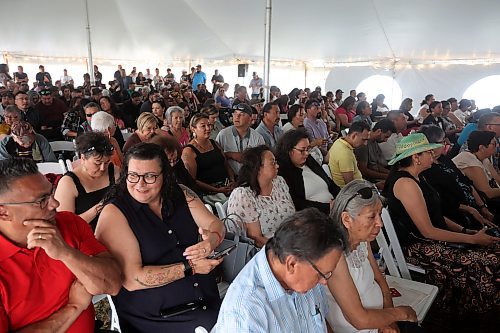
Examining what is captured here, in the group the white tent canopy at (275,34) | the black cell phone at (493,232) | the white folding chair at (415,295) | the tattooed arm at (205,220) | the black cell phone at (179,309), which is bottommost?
the white folding chair at (415,295)

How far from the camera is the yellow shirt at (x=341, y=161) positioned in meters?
3.97

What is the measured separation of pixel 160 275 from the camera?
5.91 ft

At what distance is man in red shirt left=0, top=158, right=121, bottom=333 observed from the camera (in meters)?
1.45

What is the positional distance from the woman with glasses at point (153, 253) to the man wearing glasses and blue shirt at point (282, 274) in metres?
0.50

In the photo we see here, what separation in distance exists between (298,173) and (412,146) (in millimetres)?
882

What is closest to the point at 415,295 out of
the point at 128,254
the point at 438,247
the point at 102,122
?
the point at 438,247

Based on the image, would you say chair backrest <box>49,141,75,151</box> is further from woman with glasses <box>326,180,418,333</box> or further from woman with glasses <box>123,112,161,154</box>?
woman with glasses <box>326,180,418,333</box>

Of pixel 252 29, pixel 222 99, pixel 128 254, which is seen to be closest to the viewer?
pixel 128 254

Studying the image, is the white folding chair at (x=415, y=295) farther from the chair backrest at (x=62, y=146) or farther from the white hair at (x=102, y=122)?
the chair backrest at (x=62, y=146)

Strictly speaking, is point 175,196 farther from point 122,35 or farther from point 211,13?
point 122,35

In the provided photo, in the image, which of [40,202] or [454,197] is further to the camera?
[454,197]

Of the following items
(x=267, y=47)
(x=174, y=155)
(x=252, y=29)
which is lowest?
(x=174, y=155)

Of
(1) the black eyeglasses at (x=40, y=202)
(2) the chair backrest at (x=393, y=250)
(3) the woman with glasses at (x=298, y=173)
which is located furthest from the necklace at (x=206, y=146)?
(1) the black eyeglasses at (x=40, y=202)

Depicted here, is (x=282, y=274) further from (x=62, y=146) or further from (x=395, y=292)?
(x=62, y=146)
